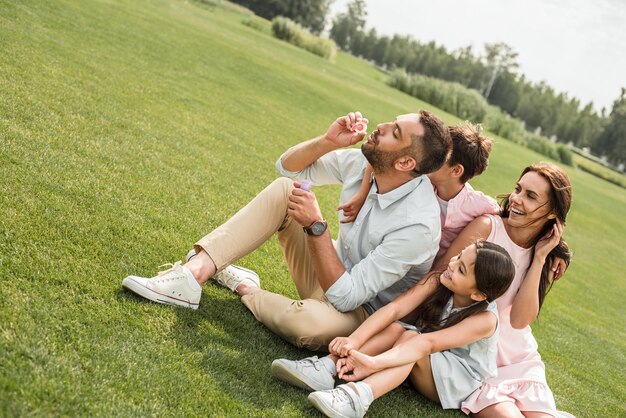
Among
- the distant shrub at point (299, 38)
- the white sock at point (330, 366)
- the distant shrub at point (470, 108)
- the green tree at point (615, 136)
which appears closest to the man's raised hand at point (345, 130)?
the white sock at point (330, 366)

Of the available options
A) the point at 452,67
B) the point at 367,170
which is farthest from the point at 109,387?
the point at 452,67

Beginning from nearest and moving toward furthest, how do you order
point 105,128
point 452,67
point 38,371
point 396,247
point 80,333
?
point 38,371 < point 80,333 < point 396,247 < point 105,128 < point 452,67

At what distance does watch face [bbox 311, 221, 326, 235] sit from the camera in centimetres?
371

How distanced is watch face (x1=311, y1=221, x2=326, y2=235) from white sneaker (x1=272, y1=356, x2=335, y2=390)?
29.8 inches

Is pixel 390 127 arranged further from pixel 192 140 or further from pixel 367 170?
pixel 192 140

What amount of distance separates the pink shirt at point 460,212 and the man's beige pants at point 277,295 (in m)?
0.85

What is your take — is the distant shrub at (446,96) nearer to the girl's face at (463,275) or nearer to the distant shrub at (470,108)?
the distant shrub at (470,108)

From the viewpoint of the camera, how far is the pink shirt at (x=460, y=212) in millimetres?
4312

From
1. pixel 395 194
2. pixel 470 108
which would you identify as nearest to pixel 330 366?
pixel 395 194

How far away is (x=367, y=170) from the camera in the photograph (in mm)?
4215

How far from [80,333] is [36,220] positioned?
49.7 inches

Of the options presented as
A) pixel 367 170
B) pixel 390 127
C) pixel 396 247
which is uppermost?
pixel 390 127

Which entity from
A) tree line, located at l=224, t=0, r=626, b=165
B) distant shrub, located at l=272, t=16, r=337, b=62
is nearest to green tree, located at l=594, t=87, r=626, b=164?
tree line, located at l=224, t=0, r=626, b=165

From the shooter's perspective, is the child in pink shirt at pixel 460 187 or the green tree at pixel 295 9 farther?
the green tree at pixel 295 9
